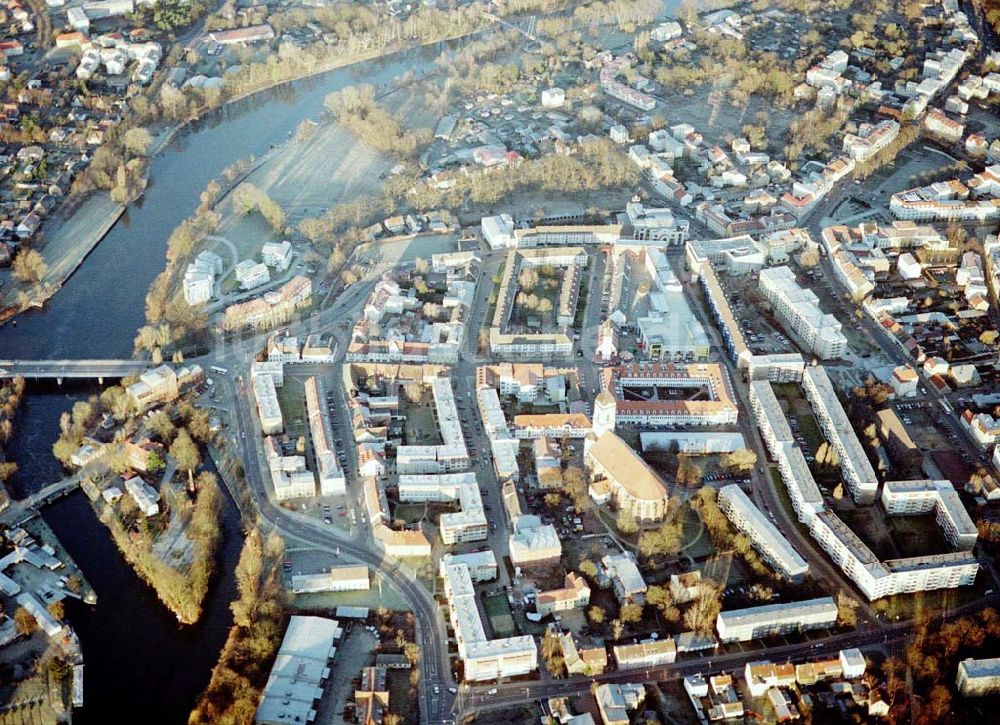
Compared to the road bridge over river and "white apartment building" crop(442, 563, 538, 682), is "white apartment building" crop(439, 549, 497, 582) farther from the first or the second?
the road bridge over river

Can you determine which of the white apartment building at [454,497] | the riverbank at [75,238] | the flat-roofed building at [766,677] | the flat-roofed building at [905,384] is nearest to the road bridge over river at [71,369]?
the riverbank at [75,238]

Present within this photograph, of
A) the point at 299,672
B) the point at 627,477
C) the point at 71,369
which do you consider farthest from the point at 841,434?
the point at 71,369

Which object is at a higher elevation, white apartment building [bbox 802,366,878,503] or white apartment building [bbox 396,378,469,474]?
white apartment building [bbox 396,378,469,474]

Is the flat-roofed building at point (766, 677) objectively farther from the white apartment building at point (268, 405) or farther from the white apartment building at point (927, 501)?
the white apartment building at point (268, 405)

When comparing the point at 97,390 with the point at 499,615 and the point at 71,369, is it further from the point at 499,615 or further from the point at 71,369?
the point at 499,615

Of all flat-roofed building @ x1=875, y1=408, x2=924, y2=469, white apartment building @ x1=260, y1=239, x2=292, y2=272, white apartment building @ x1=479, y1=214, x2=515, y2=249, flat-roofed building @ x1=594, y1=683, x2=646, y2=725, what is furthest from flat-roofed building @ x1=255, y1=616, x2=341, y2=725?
white apartment building @ x1=479, y1=214, x2=515, y2=249

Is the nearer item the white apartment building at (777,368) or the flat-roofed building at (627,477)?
the flat-roofed building at (627,477)
